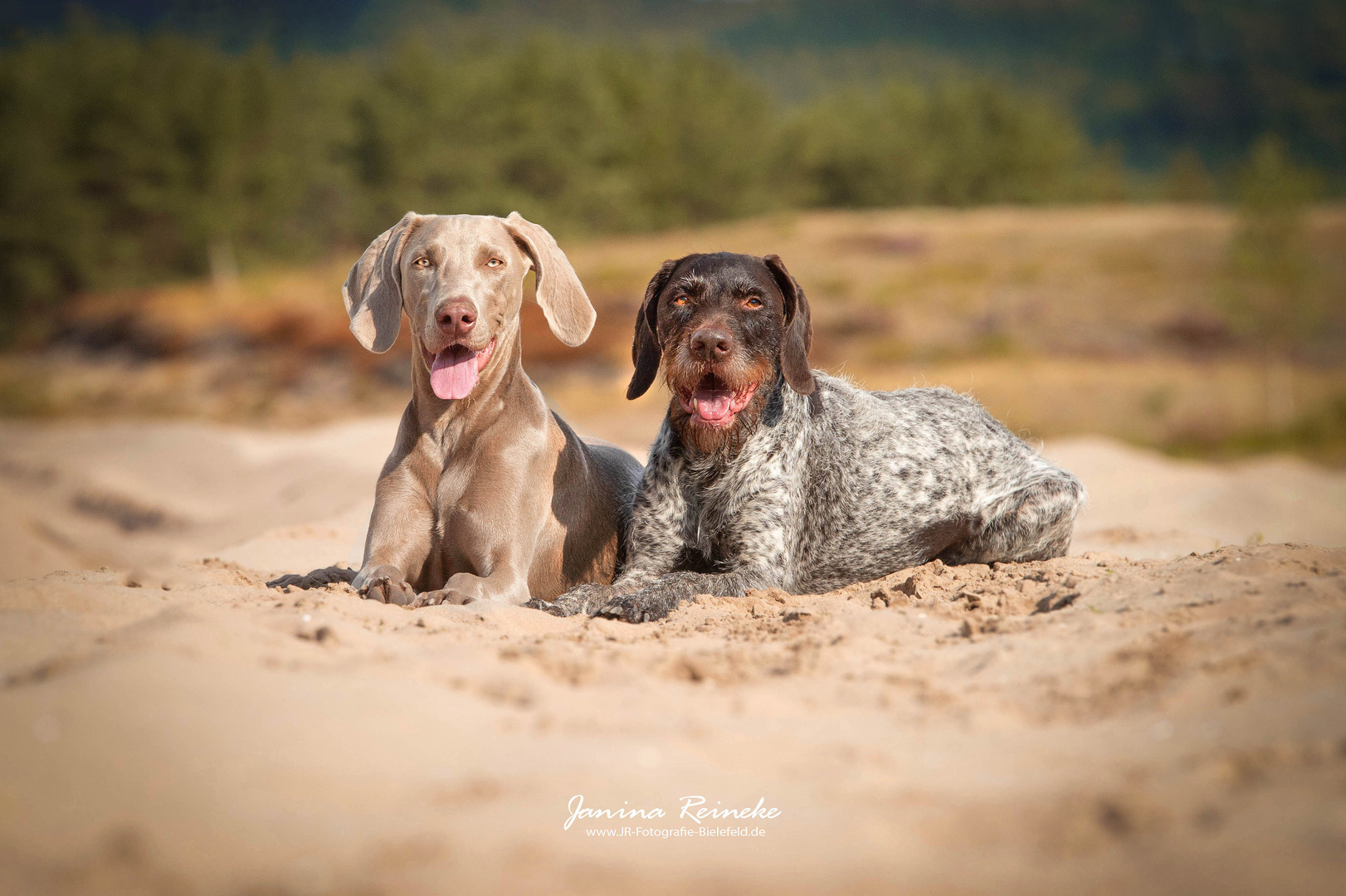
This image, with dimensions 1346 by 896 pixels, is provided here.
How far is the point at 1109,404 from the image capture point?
22703 millimetres

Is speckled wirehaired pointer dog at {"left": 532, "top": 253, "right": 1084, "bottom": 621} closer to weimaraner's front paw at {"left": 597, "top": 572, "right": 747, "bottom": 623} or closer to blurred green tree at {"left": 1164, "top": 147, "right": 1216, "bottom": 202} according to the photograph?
weimaraner's front paw at {"left": 597, "top": 572, "right": 747, "bottom": 623}

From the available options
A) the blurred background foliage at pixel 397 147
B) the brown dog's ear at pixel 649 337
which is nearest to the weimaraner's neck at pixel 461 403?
the brown dog's ear at pixel 649 337

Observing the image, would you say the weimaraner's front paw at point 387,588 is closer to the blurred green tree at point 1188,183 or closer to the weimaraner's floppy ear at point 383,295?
the weimaraner's floppy ear at point 383,295

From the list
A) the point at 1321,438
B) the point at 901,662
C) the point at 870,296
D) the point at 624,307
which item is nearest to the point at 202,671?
the point at 901,662

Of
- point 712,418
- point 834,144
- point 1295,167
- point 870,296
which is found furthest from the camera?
point 834,144

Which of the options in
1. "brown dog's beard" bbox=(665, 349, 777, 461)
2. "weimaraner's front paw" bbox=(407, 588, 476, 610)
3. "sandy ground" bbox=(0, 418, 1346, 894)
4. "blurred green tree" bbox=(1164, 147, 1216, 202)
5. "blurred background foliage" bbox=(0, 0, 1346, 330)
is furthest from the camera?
"blurred green tree" bbox=(1164, 147, 1216, 202)

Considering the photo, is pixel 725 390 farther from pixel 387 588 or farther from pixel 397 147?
pixel 397 147

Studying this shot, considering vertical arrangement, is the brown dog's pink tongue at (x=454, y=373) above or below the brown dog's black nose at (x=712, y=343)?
below

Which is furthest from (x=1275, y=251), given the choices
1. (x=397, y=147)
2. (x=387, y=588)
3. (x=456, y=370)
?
(x=397, y=147)

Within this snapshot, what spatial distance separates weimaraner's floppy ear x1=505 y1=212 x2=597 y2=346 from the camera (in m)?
5.84

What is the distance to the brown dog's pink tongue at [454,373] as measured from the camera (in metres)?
5.37

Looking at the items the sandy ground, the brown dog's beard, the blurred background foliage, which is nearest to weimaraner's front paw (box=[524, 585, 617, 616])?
the sandy ground

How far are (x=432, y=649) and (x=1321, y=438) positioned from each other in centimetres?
1945

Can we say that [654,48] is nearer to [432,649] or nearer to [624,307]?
[624,307]
